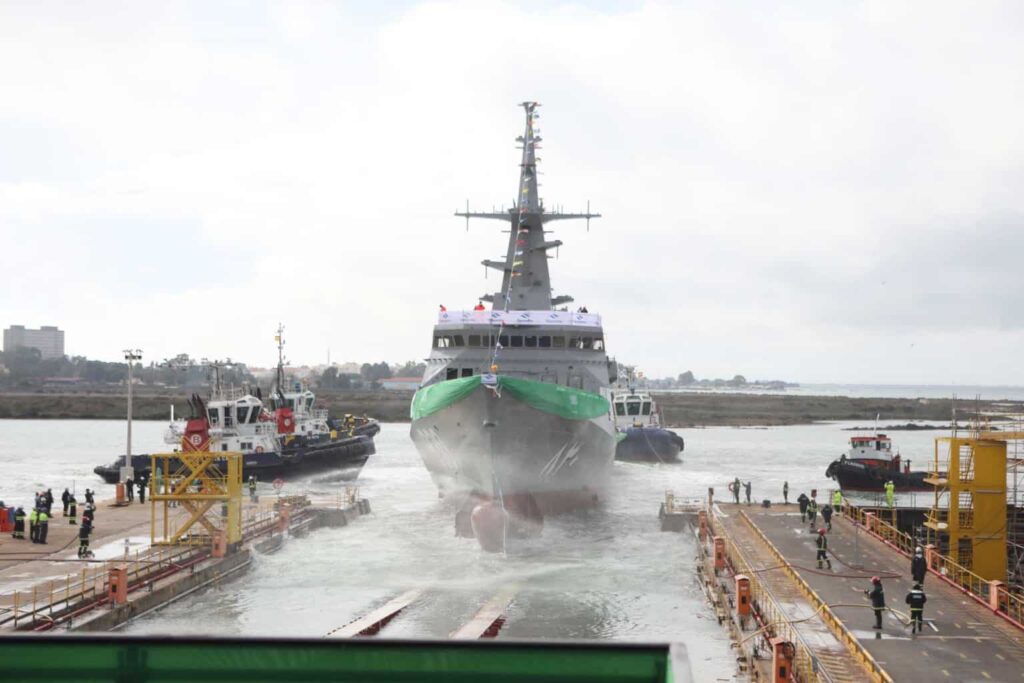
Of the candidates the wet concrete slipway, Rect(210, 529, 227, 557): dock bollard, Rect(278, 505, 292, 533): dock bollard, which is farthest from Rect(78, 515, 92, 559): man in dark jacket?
Rect(278, 505, 292, 533): dock bollard

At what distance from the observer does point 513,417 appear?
28859 mm

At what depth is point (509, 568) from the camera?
88.2 feet

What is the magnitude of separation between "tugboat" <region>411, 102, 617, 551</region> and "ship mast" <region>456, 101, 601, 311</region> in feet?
4.15

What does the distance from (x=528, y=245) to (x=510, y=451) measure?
1565cm

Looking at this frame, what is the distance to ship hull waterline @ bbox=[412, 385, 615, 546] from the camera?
28.9 metres

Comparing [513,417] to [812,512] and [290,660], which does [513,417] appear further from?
[290,660]

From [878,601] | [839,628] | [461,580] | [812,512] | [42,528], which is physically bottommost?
[461,580]

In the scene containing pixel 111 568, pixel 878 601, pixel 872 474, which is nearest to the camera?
pixel 878 601

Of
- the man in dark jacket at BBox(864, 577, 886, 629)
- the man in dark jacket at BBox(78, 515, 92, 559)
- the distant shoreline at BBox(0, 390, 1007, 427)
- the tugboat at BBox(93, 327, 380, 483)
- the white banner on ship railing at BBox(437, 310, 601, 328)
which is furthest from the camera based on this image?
the distant shoreline at BBox(0, 390, 1007, 427)

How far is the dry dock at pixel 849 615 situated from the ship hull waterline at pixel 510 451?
5703 millimetres

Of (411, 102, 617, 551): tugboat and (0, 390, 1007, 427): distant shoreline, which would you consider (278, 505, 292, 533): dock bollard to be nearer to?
(411, 102, 617, 551): tugboat

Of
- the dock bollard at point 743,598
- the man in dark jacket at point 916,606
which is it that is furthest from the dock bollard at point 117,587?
the man in dark jacket at point 916,606

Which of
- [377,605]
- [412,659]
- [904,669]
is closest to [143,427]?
[377,605]

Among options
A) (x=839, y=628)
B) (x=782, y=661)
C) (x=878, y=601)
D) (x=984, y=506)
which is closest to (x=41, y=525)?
(x=782, y=661)
